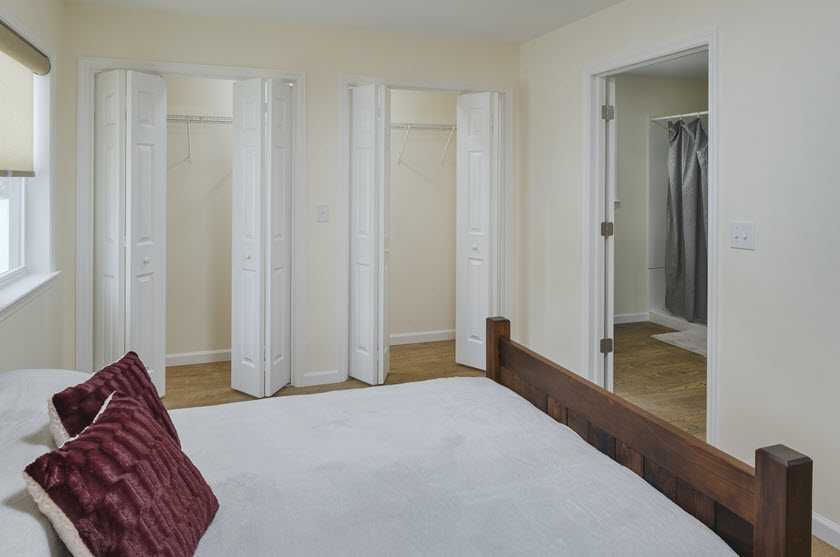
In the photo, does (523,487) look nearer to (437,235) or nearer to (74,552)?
(74,552)

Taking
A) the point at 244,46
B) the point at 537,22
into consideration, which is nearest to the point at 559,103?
the point at 537,22

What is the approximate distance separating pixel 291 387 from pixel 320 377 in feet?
0.68

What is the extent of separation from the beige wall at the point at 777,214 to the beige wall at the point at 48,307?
10.3 feet

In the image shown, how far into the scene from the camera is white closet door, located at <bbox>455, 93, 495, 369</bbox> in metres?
4.43

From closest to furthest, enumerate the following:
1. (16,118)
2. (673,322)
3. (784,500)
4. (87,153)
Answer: (784,500) < (16,118) < (87,153) < (673,322)

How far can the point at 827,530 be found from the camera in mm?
2338

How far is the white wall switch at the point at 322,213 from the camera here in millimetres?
4078

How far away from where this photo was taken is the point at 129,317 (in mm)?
3566

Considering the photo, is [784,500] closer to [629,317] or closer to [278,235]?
[278,235]

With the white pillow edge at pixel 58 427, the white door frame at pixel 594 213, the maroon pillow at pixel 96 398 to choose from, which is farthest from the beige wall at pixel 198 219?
the white pillow edge at pixel 58 427

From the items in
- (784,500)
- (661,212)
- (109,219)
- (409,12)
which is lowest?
(784,500)

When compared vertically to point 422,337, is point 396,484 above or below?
above

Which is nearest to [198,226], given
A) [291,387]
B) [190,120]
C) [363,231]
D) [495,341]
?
[190,120]

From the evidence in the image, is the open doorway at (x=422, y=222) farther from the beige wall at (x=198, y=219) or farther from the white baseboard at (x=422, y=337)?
the beige wall at (x=198, y=219)
